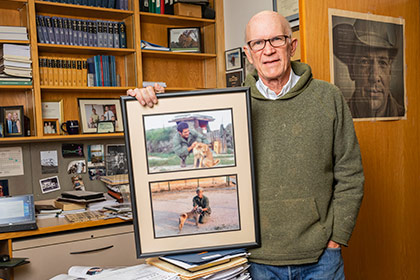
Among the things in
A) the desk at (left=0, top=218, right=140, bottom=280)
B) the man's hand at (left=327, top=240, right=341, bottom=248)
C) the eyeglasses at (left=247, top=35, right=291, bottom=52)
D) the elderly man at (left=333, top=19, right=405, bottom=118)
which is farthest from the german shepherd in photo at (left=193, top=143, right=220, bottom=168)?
the desk at (left=0, top=218, right=140, bottom=280)

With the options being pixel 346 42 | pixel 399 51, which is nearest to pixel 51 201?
pixel 346 42

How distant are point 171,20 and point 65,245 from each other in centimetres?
203

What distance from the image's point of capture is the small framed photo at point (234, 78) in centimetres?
347

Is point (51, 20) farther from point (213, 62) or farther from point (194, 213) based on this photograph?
point (194, 213)

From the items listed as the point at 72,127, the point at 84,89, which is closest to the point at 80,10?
the point at 84,89

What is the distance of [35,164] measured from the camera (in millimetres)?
3119

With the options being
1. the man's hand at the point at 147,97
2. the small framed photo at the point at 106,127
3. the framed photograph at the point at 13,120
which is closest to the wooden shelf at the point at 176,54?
the small framed photo at the point at 106,127

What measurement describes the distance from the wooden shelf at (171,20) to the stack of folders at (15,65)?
936 millimetres

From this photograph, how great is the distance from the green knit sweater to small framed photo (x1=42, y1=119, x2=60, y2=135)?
2.04 m

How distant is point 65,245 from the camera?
247cm

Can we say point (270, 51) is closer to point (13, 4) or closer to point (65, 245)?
point (65, 245)

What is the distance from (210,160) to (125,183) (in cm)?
185

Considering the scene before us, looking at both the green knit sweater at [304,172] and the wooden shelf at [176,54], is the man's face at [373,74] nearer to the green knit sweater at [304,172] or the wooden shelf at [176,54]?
the green knit sweater at [304,172]

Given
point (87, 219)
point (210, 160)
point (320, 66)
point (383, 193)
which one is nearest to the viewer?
point (210, 160)
